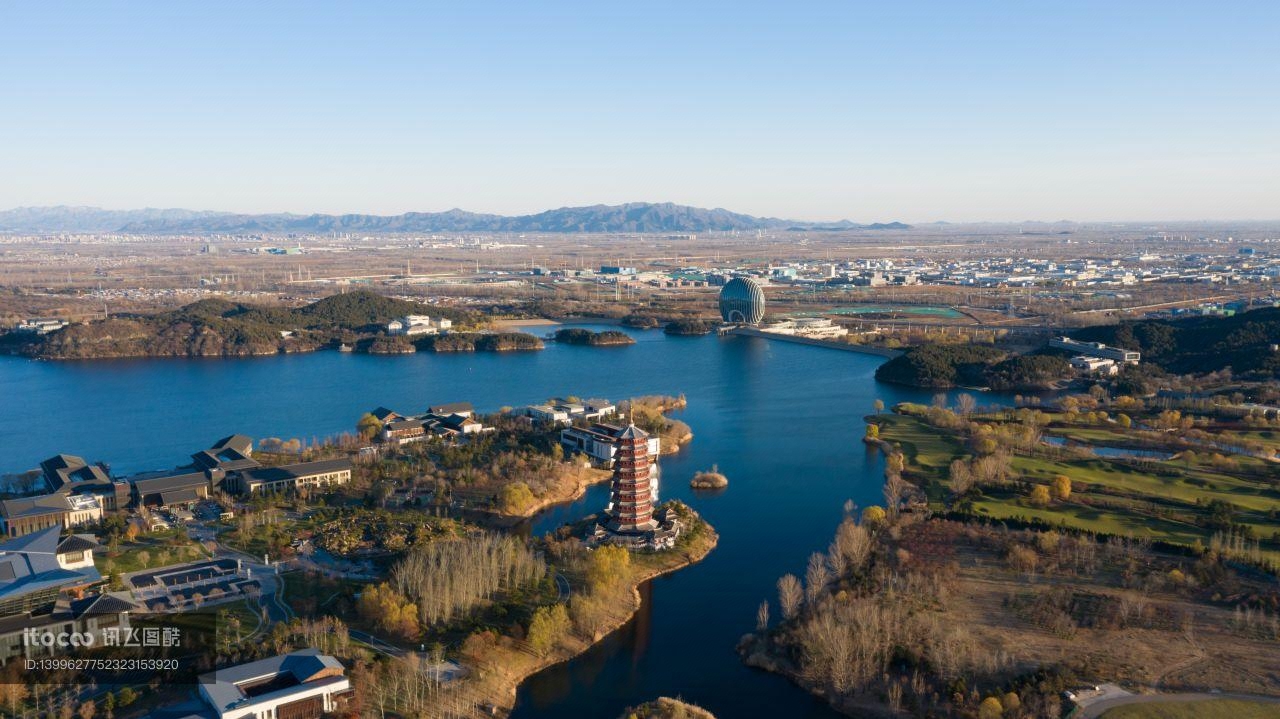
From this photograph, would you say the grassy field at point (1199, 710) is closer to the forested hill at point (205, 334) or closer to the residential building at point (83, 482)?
the residential building at point (83, 482)

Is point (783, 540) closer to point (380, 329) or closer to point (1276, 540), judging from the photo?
point (1276, 540)

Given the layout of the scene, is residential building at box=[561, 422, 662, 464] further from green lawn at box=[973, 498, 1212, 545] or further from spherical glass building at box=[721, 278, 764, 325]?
spherical glass building at box=[721, 278, 764, 325]

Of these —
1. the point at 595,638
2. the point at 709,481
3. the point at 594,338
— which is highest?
the point at 594,338

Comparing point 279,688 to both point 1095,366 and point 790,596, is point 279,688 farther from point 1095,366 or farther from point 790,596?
point 1095,366

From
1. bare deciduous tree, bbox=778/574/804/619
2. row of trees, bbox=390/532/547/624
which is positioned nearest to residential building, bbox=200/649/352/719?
row of trees, bbox=390/532/547/624

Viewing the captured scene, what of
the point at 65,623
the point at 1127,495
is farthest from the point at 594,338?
the point at 65,623

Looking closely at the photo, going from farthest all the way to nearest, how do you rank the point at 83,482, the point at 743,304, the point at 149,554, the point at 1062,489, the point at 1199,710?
1. the point at 743,304
2. the point at 1062,489
3. the point at 83,482
4. the point at 149,554
5. the point at 1199,710
